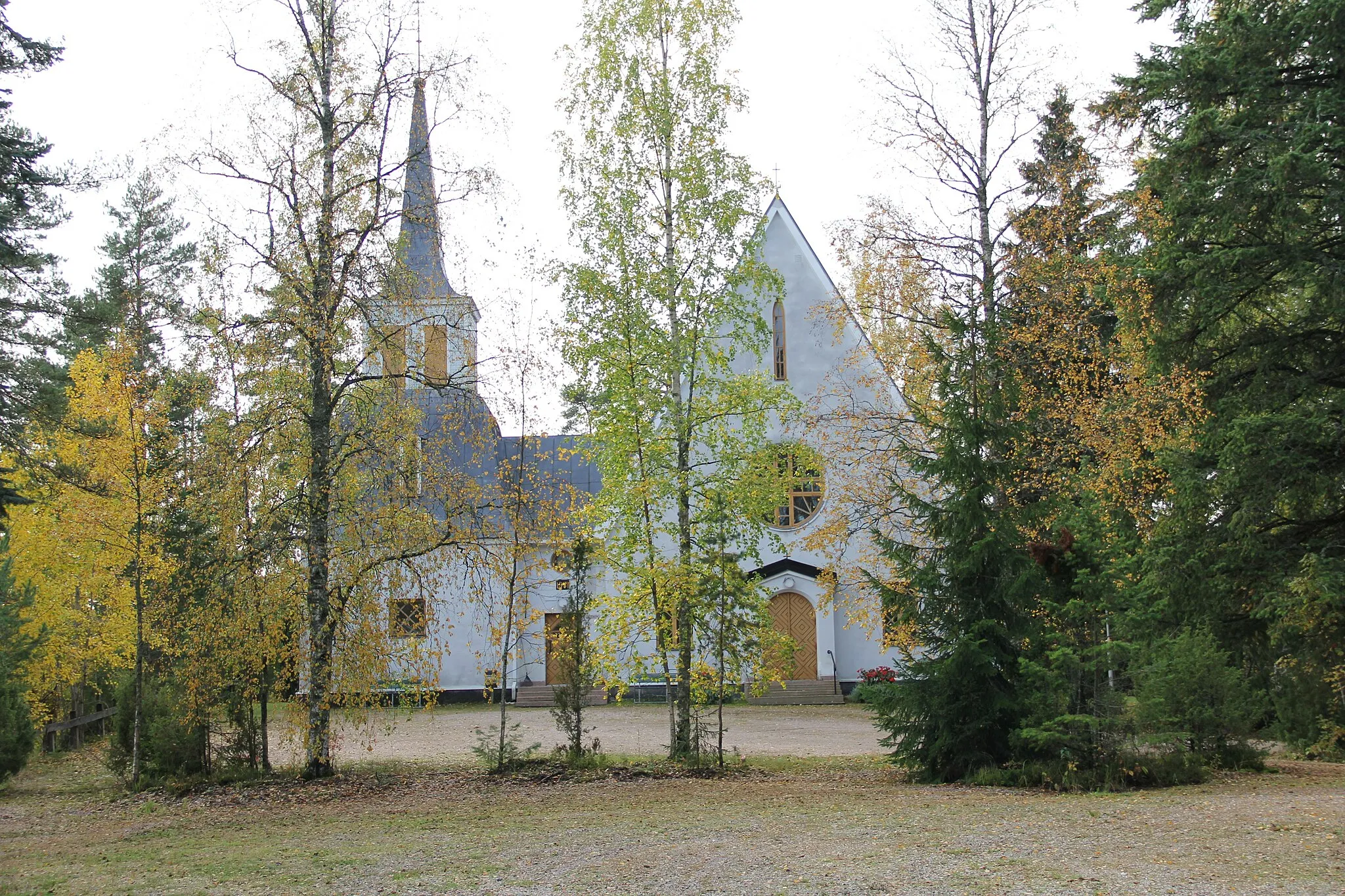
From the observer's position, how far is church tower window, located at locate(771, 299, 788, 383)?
86.1 ft

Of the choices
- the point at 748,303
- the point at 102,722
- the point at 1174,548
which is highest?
the point at 748,303

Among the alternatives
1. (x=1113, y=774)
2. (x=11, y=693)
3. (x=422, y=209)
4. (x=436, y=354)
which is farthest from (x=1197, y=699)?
(x=11, y=693)

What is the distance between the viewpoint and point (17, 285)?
18.6 m

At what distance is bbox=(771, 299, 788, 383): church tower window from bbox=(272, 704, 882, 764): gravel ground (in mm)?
8592

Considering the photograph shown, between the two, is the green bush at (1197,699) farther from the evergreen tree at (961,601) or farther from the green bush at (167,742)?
the green bush at (167,742)

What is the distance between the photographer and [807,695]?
983 inches

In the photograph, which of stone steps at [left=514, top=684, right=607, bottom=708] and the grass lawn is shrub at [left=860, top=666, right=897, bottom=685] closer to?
stone steps at [left=514, top=684, right=607, bottom=708]

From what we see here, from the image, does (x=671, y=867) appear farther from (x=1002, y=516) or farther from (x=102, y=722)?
(x=102, y=722)

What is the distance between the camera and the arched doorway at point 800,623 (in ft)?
84.8

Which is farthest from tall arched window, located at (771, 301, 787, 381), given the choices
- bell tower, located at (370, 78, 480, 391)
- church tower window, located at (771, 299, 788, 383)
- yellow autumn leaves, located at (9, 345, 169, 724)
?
yellow autumn leaves, located at (9, 345, 169, 724)

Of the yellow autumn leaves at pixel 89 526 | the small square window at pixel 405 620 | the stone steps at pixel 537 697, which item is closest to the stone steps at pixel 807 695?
the stone steps at pixel 537 697

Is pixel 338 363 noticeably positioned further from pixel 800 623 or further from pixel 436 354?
pixel 800 623

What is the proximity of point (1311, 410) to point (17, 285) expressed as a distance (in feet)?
67.8

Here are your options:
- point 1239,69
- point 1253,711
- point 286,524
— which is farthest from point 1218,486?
point 286,524
